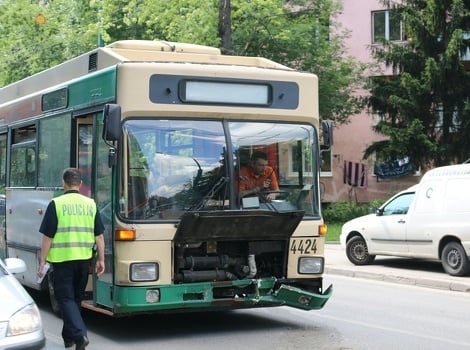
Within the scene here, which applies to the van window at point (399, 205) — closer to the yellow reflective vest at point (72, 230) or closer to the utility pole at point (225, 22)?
the utility pole at point (225, 22)

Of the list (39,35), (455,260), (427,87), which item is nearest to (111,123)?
(455,260)

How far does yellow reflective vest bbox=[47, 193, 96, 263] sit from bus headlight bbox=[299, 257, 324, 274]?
250 cm

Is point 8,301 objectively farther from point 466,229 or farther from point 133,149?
point 466,229

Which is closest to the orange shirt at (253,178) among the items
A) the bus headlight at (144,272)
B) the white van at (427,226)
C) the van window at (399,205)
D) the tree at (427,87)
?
the bus headlight at (144,272)

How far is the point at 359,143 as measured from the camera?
36.1 m

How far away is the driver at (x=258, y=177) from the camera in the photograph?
8383 mm

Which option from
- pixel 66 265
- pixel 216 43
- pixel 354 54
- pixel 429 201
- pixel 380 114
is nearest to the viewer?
pixel 66 265

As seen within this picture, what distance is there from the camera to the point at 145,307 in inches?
314

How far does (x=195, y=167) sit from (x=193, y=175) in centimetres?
9

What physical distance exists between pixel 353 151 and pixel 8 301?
31.1 m

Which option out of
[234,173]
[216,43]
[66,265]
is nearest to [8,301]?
[66,265]

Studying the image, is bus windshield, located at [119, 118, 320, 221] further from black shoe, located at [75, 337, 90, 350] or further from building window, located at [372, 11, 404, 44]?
building window, located at [372, 11, 404, 44]

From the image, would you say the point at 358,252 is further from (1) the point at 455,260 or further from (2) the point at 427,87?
(2) the point at 427,87

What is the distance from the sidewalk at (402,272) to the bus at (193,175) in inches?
207
